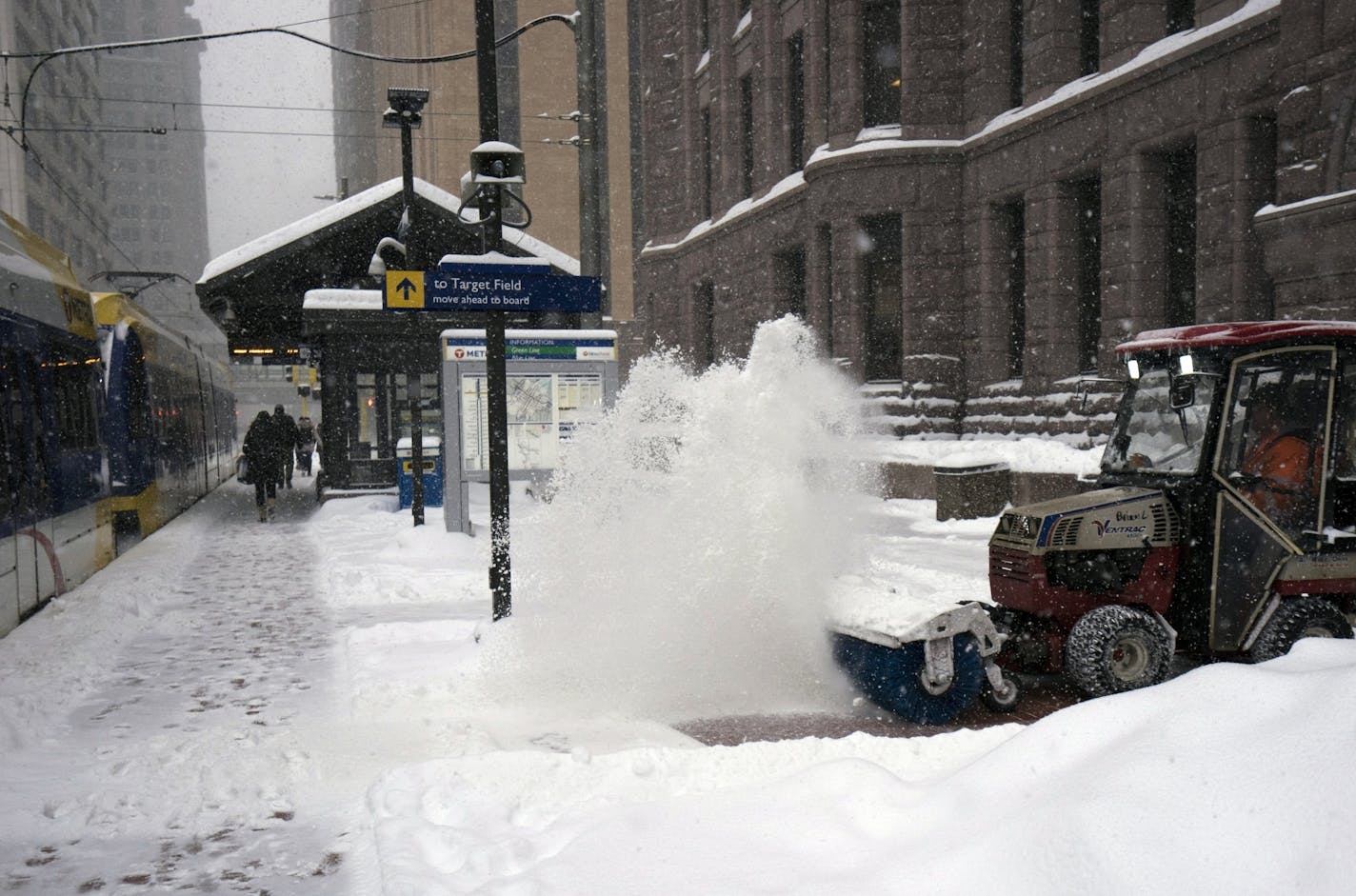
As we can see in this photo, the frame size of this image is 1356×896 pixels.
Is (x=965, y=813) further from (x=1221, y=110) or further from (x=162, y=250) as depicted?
(x=162, y=250)

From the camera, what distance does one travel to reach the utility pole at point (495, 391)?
8.87 metres

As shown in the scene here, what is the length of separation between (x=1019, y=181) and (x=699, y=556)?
13.9 metres

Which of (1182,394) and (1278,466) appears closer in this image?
(1182,394)

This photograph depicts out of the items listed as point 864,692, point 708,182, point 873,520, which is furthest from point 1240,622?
point 708,182

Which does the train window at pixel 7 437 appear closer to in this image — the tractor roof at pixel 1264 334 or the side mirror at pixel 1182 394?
the side mirror at pixel 1182 394

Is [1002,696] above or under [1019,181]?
under

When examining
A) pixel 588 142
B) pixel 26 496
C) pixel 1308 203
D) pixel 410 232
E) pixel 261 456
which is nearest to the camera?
pixel 26 496

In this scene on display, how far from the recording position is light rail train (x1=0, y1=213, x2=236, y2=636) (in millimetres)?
9539

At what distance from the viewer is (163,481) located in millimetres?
19047

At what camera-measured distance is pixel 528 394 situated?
13844mm

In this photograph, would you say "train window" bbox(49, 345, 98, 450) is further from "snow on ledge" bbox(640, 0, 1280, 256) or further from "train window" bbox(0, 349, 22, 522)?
"snow on ledge" bbox(640, 0, 1280, 256)

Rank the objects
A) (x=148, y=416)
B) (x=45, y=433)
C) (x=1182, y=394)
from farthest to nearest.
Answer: (x=148, y=416)
(x=45, y=433)
(x=1182, y=394)

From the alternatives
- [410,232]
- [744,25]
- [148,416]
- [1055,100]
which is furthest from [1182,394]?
[744,25]

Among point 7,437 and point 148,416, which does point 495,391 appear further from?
point 148,416
